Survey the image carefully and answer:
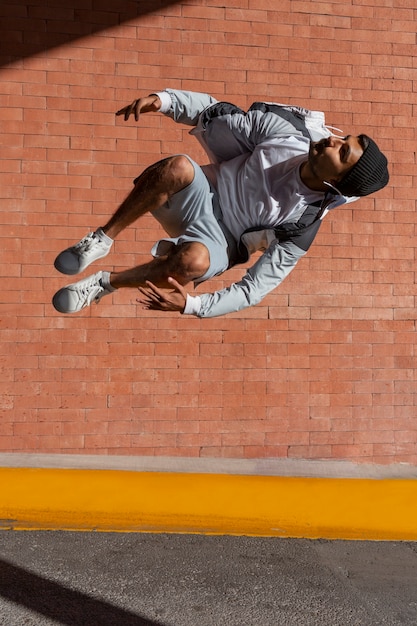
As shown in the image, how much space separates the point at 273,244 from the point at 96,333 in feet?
9.23

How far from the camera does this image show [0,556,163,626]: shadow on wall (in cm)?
392

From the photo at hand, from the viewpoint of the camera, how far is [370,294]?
6512mm

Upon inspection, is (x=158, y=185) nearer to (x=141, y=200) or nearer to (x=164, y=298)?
(x=141, y=200)

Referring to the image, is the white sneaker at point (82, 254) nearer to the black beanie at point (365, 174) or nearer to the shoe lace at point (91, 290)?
the shoe lace at point (91, 290)

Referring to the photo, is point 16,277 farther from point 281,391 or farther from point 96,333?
point 281,391

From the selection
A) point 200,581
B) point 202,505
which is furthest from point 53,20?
point 200,581

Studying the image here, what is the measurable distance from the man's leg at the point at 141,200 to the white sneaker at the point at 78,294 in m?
0.10

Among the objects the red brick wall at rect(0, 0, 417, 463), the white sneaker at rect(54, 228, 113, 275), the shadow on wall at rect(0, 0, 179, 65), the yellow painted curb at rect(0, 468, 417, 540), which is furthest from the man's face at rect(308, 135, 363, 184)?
the shadow on wall at rect(0, 0, 179, 65)

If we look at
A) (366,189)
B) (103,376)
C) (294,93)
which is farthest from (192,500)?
(294,93)

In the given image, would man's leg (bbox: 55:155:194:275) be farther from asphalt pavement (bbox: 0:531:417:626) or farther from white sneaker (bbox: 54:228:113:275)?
asphalt pavement (bbox: 0:531:417:626)

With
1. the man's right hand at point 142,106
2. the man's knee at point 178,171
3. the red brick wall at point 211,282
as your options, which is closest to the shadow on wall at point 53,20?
the red brick wall at point 211,282

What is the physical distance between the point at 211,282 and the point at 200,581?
2.49 meters

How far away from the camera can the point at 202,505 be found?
17.7ft

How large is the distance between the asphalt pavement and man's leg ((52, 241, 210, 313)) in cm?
152
